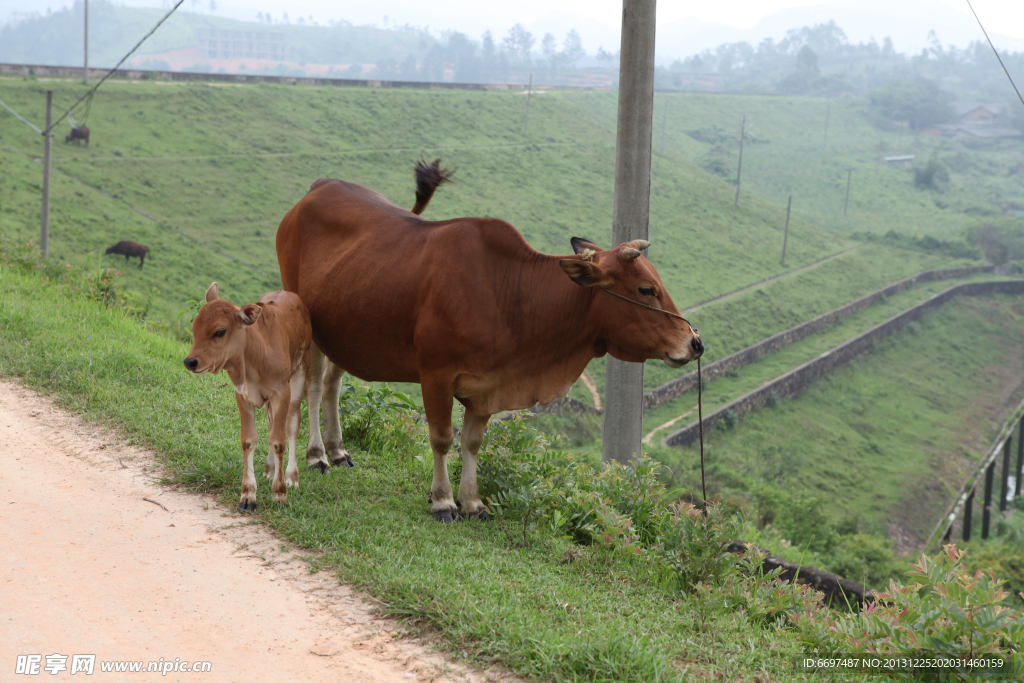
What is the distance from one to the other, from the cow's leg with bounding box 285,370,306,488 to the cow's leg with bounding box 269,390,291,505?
0.12 meters

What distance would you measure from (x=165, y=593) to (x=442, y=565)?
56.1 inches

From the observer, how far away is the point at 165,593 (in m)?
4.11

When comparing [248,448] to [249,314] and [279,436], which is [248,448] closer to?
[279,436]

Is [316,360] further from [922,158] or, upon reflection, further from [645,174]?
[922,158]

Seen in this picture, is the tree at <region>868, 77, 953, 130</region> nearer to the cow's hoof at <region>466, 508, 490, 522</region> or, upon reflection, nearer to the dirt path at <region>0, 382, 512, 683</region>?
the cow's hoof at <region>466, 508, 490, 522</region>

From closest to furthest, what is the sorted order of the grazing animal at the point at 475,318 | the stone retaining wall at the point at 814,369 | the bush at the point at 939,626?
the bush at the point at 939,626 < the grazing animal at the point at 475,318 < the stone retaining wall at the point at 814,369

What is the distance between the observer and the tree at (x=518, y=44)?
162m

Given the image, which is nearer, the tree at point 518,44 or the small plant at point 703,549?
the small plant at point 703,549

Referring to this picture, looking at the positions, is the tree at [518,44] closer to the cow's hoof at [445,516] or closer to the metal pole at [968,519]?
the metal pole at [968,519]

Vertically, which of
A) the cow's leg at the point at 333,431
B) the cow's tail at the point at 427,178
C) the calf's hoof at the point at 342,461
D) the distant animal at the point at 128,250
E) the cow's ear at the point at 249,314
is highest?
the cow's tail at the point at 427,178

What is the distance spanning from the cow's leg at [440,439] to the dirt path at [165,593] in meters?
1.03

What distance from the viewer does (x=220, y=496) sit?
5332mm

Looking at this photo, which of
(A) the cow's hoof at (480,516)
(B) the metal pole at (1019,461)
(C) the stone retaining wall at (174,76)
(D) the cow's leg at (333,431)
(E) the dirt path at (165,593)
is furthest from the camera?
(C) the stone retaining wall at (174,76)

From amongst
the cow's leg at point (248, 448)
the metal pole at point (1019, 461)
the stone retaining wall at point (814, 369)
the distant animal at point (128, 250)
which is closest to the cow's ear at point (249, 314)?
the cow's leg at point (248, 448)
